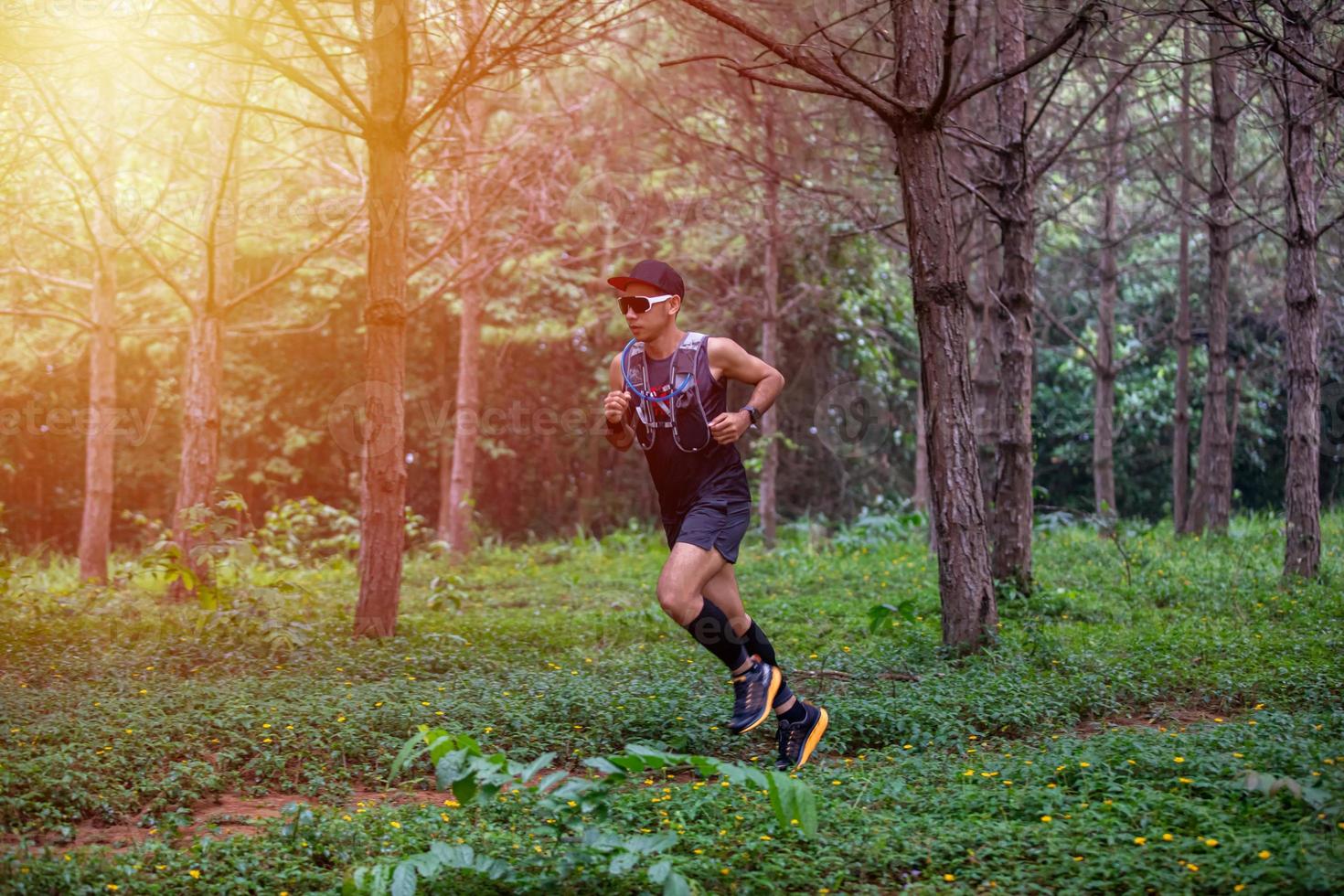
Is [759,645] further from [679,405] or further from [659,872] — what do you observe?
[659,872]

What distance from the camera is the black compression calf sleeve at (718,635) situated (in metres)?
5.25

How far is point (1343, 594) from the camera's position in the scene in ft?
29.6

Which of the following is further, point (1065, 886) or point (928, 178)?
point (928, 178)

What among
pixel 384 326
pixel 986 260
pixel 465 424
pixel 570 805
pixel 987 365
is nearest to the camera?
pixel 570 805

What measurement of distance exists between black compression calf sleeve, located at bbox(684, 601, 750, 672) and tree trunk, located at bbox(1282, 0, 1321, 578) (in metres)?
6.74

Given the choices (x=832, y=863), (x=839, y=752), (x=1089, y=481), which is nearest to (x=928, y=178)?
(x=839, y=752)

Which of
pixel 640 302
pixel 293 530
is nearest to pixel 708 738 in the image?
pixel 640 302

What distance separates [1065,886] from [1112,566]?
28.6ft

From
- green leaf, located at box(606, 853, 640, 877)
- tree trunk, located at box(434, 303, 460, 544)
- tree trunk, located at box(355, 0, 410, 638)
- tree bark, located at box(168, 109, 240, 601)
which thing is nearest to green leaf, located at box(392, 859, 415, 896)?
green leaf, located at box(606, 853, 640, 877)

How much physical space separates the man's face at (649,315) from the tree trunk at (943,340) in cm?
222

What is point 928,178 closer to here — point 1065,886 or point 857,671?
point 857,671

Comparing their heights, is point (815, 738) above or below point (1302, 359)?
below

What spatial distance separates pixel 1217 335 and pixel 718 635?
10784 mm

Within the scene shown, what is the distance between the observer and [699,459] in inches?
214
